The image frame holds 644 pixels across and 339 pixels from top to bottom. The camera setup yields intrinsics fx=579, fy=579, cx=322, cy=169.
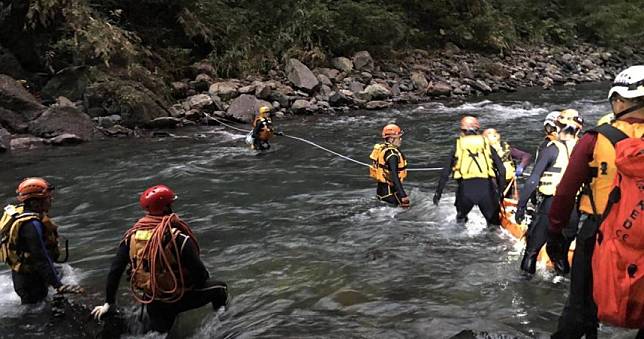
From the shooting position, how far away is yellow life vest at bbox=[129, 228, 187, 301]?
4133 mm

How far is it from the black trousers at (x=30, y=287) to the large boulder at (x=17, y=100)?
38.4ft

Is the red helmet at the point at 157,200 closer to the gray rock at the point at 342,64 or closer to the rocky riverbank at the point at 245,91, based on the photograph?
the rocky riverbank at the point at 245,91

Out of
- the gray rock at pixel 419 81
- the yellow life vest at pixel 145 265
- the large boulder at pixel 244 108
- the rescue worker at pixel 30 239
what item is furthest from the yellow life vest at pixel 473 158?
the gray rock at pixel 419 81

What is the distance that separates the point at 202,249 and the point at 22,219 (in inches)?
117

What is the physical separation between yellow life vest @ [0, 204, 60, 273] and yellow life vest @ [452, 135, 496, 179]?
179 inches

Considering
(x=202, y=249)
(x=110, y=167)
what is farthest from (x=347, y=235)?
(x=110, y=167)

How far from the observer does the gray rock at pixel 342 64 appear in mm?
23453

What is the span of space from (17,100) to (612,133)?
626 inches

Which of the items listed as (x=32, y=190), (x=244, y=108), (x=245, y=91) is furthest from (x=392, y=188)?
(x=245, y=91)

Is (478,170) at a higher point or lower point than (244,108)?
lower

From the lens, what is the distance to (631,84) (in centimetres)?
295

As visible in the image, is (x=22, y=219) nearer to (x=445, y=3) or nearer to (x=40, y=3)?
(x=40, y=3)

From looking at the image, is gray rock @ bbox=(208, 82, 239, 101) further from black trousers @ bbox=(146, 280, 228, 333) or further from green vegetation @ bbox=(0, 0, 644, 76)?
black trousers @ bbox=(146, 280, 228, 333)

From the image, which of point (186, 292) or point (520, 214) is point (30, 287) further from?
point (520, 214)
